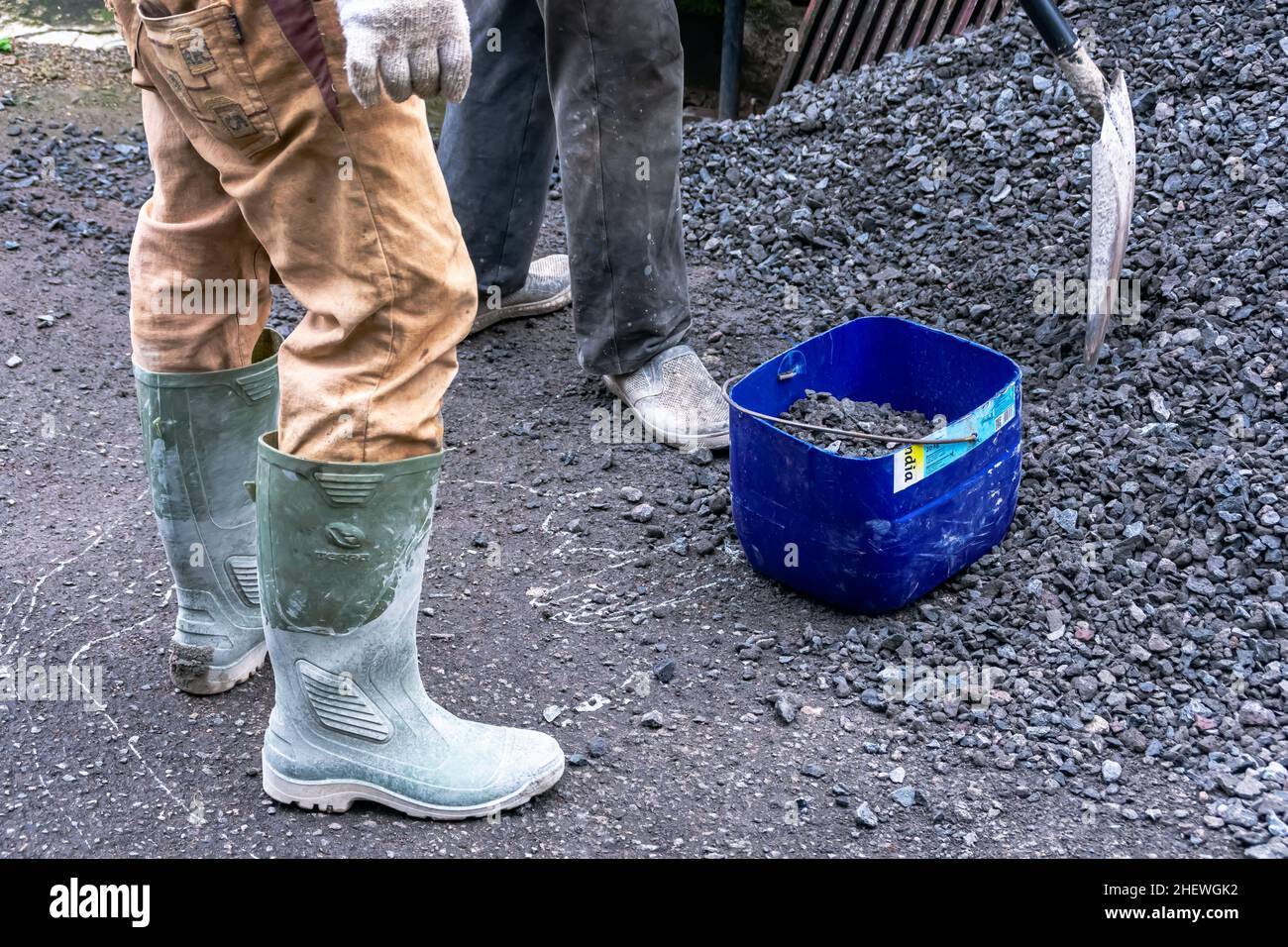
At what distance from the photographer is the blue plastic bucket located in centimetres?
227

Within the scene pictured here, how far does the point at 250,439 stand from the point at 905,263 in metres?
2.18

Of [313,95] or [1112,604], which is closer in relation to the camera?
[313,95]

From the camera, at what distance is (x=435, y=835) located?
1.89 metres

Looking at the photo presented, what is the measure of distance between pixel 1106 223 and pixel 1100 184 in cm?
9

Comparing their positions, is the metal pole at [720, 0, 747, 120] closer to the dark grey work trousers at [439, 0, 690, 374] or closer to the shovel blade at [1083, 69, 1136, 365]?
the dark grey work trousers at [439, 0, 690, 374]

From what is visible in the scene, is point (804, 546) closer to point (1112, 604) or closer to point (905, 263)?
point (1112, 604)

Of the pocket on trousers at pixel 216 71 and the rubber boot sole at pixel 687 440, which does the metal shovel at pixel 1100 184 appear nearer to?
the rubber boot sole at pixel 687 440

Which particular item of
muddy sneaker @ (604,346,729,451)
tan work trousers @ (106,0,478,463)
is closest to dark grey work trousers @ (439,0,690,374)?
muddy sneaker @ (604,346,729,451)

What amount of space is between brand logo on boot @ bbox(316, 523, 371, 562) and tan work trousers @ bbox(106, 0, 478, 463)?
97mm

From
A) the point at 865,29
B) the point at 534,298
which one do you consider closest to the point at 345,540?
the point at 534,298

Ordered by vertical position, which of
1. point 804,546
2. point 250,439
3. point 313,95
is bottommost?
point 804,546

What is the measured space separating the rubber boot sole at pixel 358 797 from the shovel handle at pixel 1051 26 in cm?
212

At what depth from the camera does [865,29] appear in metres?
5.48

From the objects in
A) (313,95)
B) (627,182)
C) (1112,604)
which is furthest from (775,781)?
(627,182)
